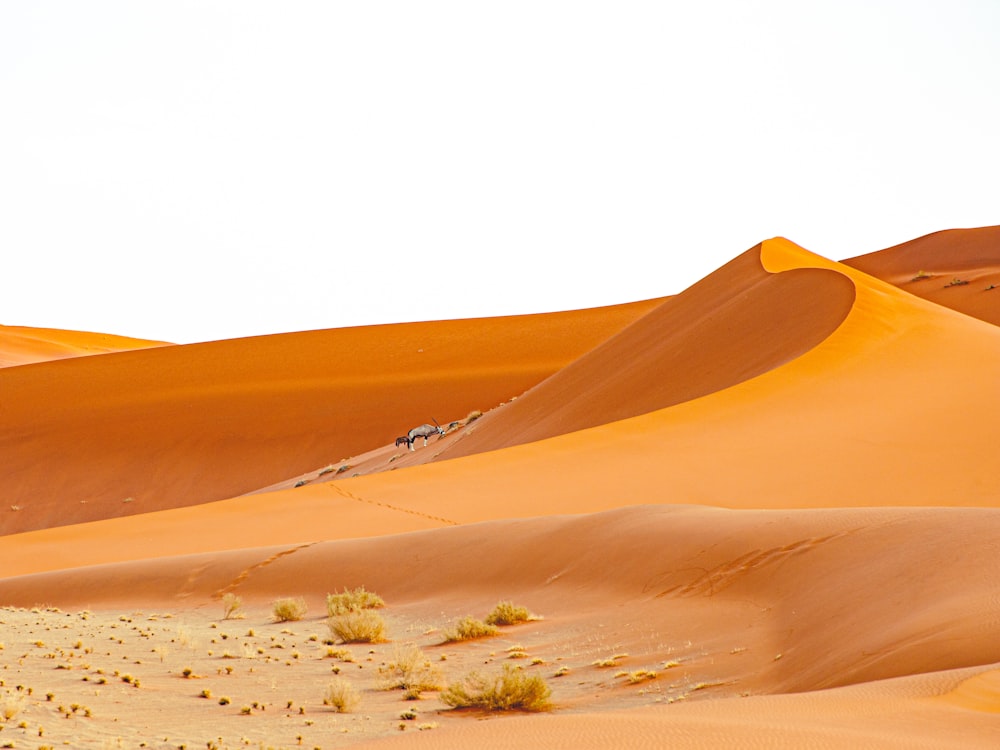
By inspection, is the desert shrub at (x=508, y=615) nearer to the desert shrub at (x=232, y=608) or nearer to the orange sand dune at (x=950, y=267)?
the desert shrub at (x=232, y=608)

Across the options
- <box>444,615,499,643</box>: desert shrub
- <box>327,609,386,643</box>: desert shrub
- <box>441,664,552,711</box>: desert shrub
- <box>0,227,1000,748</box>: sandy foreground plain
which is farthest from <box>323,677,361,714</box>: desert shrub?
<box>327,609,386,643</box>: desert shrub

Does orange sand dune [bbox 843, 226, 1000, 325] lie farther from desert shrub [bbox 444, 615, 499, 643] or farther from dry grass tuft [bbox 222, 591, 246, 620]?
desert shrub [bbox 444, 615, 499, 643]

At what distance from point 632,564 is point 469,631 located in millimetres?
2304

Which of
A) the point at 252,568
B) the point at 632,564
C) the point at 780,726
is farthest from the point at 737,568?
the point at 252,568

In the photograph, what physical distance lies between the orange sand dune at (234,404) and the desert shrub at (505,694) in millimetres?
34093

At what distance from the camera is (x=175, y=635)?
515 inches

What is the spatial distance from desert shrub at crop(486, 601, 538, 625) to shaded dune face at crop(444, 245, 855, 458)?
13670 mm

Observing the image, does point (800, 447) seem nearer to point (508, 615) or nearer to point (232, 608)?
point (508, 615)

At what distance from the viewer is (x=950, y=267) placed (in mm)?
60000

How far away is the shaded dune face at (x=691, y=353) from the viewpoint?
26.7 metres

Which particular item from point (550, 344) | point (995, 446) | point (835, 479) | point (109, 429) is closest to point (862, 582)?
point (835, 479)

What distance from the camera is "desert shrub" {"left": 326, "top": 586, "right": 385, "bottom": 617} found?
46.4 ft

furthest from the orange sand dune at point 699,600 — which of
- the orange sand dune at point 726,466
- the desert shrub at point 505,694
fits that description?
the orange sand dune at point 726,466

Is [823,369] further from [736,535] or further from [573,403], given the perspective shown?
[736,535]
